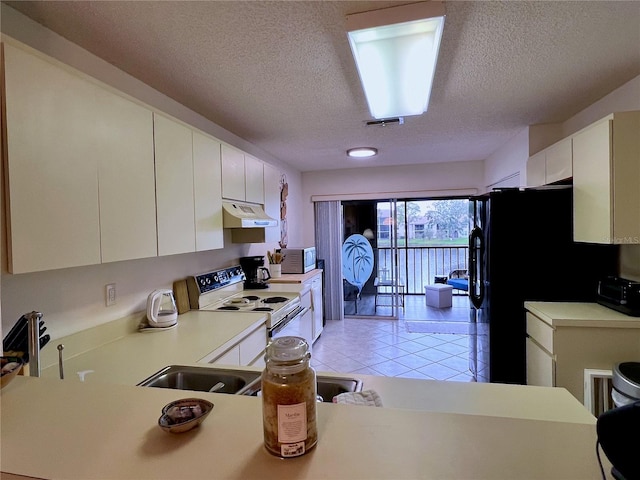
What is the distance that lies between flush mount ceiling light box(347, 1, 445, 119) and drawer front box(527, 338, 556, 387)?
6.49ft

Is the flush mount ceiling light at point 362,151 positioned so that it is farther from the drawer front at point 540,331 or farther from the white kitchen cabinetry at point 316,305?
the drawer front at point 540,331

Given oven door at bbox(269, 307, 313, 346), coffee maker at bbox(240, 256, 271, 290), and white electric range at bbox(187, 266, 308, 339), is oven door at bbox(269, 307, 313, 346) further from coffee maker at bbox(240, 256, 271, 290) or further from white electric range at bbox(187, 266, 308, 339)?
coffee maker at bbox(240, 256, 271, 290)

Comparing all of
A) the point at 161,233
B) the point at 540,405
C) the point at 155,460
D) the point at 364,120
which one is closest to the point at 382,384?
the point at 540,405

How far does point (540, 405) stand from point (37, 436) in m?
1.47

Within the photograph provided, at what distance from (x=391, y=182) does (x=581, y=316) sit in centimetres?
331

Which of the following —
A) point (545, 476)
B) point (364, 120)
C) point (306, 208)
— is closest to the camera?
point (545, 476)

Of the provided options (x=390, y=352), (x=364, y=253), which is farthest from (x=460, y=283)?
(x=390, y=352)

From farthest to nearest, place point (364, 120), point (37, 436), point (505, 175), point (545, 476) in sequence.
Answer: point (505, 175)
point (364, 120)
point (37, 436)
point (545, 476)

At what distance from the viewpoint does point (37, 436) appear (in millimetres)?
786

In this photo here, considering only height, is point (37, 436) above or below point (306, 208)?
below

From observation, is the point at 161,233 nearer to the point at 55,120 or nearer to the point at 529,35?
the point at 55,120

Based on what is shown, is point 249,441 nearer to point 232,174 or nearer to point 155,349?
point 155,349

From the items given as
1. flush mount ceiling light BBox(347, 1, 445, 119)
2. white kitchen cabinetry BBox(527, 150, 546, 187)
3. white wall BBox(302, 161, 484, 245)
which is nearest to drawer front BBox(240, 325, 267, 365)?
flush mount ceiling light BBox(347, 1, 445, 119)

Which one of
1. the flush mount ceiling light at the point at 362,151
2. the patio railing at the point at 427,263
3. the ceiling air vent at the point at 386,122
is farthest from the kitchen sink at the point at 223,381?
the patio railing at the point at 427,263
